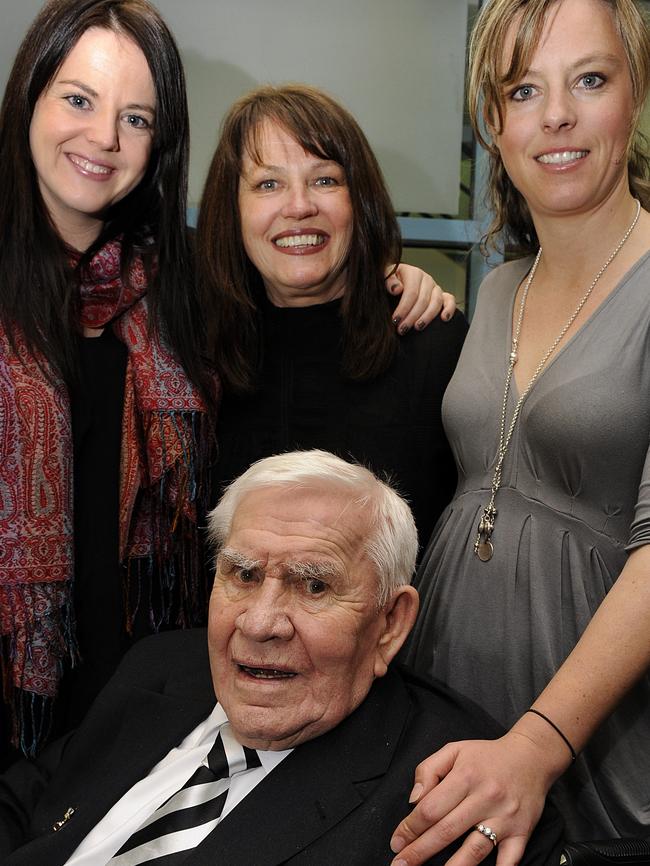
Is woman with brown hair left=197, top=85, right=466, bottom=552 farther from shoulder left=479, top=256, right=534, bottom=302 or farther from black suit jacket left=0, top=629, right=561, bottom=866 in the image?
black suit jacket left=0, top=629, right=561, bottom=866

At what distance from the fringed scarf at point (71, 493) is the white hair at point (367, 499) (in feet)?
1.76

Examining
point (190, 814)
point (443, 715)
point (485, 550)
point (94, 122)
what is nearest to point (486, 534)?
point (485, 550)

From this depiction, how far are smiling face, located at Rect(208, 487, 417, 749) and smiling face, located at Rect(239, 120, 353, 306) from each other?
72 cm

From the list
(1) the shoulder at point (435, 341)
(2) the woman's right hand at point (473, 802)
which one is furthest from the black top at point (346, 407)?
(2) the woman's right hand at point (473, 802)

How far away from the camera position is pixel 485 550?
6.84 ft

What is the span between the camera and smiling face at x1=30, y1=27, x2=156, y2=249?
227 cm

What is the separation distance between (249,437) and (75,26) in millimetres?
944

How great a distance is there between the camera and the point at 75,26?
89.2 inches

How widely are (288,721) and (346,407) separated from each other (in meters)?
0.89

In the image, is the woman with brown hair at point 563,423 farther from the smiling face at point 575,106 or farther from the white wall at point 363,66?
the white wall at point 363,66

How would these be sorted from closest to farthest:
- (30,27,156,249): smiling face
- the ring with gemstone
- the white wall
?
→ 1. the ring with gemstone
2. (30,27,156,249): smiling face
3. the white wall

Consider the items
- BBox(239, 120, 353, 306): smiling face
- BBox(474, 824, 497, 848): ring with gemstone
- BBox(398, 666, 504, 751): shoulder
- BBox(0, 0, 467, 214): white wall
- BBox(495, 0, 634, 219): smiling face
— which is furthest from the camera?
BBox(0, 0, 467, 214): white wall

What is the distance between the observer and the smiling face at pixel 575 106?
1996mm

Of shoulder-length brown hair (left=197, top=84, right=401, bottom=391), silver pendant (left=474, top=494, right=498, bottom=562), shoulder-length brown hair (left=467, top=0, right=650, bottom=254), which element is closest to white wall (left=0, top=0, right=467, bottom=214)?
shoulder-length brown hair (left=197, top=84, right=401, bottom=391)
